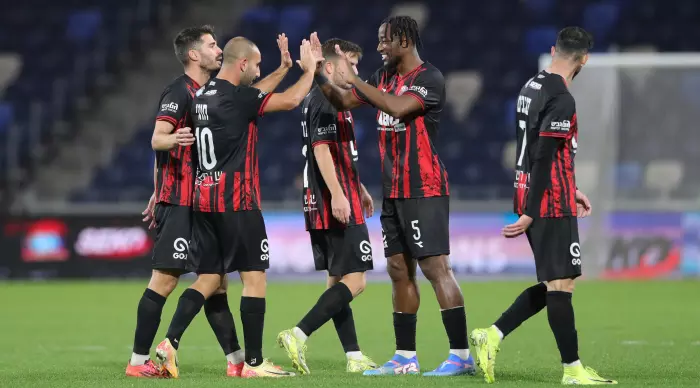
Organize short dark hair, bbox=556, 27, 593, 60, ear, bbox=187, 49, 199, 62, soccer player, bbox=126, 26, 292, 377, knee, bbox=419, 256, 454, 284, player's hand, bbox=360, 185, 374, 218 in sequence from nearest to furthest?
short dark hair, bbox=556, 27, 593, 60
knee, bbox=419, 256, 454, 284
soccer player, bbox=126, 26, 292, 377
ear, bbox=187, 49, 199, 62
player's hand, bbox=360, 185, 374, 218

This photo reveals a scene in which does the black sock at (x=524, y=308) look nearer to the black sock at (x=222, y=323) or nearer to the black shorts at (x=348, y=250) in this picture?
the black shorts at (x=348, y=250)

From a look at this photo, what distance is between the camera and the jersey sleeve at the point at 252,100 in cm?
756

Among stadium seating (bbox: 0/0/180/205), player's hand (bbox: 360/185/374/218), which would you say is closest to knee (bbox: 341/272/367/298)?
player's hand (bbox: 360/185/374/218)

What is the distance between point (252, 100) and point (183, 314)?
1.44 meters

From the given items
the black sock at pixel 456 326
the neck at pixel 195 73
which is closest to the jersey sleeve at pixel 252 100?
the neck at pixel 195 73

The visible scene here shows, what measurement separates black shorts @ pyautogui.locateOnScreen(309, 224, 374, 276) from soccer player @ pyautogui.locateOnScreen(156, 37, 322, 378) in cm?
54

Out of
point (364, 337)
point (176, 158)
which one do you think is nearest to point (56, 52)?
point (364, 337)

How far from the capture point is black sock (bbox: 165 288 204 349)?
745cm

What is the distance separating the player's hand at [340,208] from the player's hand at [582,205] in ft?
4.82

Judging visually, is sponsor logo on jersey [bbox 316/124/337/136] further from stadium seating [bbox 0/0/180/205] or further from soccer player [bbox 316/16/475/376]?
stadium seating [bbox 0/0/180/205]

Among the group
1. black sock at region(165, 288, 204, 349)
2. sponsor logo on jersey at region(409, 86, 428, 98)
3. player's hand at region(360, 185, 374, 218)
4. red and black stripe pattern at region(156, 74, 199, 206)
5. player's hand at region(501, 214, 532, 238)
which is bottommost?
black sock at region(165, 288, 204, 349)

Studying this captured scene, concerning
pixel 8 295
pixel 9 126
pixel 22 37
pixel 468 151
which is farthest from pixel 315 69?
pixel 22 37

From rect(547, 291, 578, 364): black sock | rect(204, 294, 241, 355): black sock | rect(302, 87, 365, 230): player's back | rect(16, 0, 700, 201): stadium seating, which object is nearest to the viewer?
rect(547, 291, 578, 364): black sock

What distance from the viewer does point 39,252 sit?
59.2ft
